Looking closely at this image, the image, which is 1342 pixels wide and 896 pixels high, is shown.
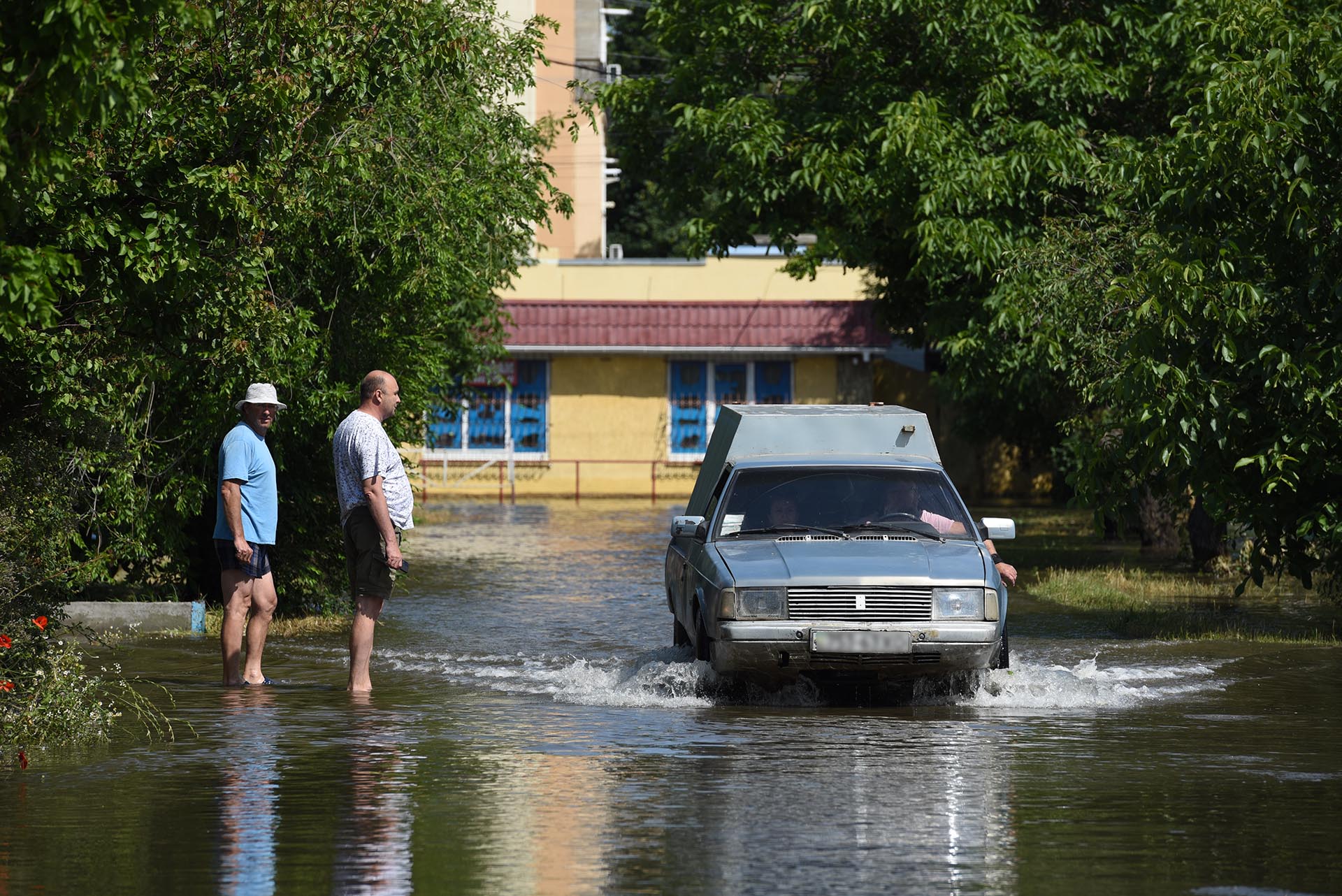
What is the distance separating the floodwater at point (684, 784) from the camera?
23.6ft

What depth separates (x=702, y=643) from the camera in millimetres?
12141

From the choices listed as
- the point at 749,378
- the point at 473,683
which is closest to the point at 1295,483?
the point at 473,683

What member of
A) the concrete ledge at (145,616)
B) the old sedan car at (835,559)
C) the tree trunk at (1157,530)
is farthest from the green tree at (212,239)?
the tree trunk at (1157,530)

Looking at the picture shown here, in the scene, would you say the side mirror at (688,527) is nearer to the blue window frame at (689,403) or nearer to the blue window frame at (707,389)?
the blue window frame at (707,389)

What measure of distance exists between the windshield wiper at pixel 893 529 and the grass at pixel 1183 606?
4.11 meters

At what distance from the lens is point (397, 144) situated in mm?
15297

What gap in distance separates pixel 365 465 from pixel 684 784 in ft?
12.5

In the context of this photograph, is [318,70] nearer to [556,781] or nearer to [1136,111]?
[556,781]

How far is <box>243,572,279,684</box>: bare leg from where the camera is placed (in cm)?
1252

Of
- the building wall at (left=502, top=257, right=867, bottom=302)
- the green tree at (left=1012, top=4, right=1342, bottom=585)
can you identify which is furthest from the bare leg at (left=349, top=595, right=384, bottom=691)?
the building wall at (left=502, top=257, right=867, bottom=302)

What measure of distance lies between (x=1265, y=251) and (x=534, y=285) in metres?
29.2

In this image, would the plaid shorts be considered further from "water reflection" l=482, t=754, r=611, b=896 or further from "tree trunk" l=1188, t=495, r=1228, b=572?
"tree trunk" l=1188, t=495, r=1228, b=572

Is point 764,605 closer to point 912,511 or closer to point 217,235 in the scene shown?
point 912,511

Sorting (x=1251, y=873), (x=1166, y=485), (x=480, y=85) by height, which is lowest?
(x=1251, y=873)
